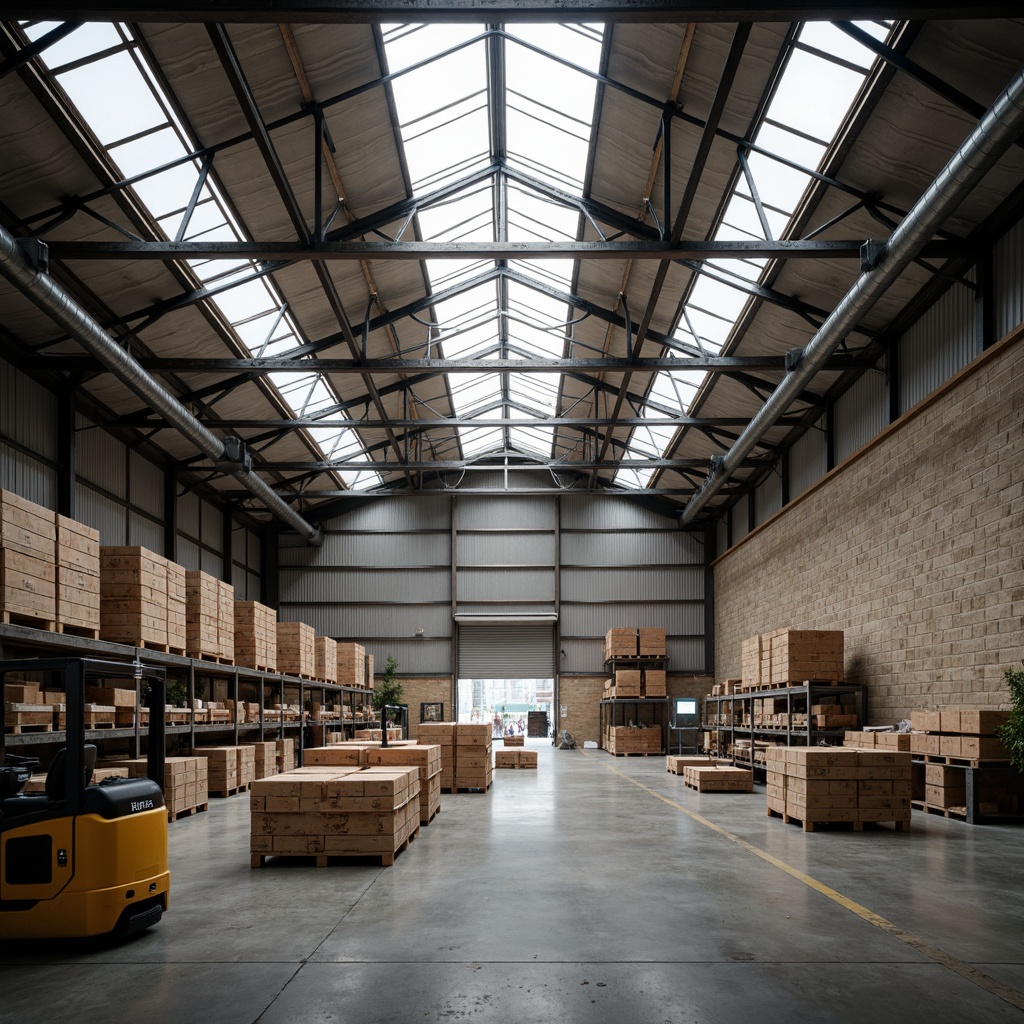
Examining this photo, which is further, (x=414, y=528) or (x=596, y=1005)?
(x=414, y=528)

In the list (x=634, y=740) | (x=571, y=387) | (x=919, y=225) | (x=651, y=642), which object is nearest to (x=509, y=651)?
(x=651, y=642)

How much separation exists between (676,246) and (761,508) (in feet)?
52.4

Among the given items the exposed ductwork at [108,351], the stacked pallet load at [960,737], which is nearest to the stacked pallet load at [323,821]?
the exposed ductwork at [108,351]

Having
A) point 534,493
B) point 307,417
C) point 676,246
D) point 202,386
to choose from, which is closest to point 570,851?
point 676,246

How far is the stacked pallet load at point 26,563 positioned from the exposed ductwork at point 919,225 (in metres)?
10.3

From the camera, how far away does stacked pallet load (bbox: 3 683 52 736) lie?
982 centimetres

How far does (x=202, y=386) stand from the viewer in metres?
20.8

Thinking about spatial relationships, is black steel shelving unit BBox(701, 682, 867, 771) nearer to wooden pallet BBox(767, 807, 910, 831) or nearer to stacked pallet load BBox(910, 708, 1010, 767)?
stacked pallet load BBox(910, 708, 1010, 767)

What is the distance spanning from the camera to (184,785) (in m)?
14.1

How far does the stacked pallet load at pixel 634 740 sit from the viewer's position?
29.5m

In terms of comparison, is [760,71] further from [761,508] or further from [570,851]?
[761,508]

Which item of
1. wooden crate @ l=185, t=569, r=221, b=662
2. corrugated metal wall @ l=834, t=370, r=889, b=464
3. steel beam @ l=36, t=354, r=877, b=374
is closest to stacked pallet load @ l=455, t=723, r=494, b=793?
wooden crate @ l=185, t=569, r=221, b=662

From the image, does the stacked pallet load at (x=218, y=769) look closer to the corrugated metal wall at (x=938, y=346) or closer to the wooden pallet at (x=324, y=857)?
the wooden pallet at (x=324, y=857)

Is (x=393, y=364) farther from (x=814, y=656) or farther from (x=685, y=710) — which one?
(x=685, y=710)
